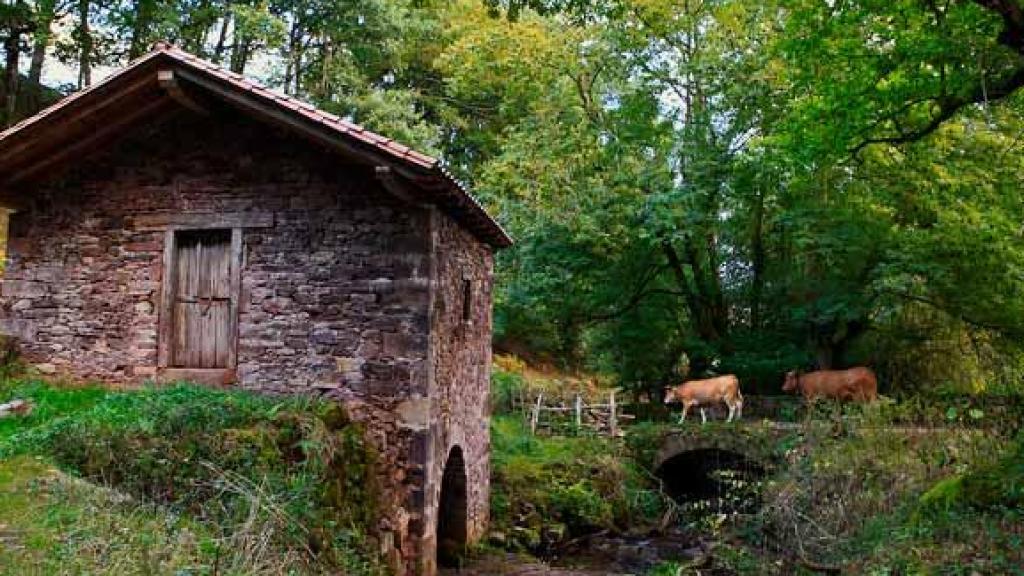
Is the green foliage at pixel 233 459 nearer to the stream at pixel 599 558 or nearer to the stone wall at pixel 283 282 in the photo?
the stone wall at pixel 283 282

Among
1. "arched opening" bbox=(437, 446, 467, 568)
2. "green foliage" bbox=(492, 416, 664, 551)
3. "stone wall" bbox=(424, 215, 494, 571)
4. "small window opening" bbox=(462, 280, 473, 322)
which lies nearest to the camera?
Answer: "stone wall" bbox=(424, 215, 494, 571)

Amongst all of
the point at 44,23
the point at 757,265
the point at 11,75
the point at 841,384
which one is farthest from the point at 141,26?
the point at 841,384

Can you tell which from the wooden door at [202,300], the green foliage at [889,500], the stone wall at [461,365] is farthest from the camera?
the wooden door at [202,300]

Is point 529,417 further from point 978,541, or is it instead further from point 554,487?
point 978,541

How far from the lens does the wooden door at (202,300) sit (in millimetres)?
9367

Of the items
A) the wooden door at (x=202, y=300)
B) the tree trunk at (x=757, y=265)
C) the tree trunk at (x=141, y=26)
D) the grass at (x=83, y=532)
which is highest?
the tree trunk at (x=141, y=26)

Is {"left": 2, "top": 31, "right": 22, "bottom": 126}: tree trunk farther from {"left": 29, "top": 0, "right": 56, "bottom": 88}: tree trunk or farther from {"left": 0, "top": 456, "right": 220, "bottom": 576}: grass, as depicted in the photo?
{"left": 0, "top": 456, "right": 220, "bottom": 576}: grass

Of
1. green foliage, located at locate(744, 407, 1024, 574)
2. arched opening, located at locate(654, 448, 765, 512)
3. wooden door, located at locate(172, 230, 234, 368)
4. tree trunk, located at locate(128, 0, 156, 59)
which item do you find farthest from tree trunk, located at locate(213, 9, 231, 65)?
green foliage, located at locate(744, 407, 1024, 574)

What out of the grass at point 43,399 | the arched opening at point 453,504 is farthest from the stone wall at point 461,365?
the grass at point 43,399

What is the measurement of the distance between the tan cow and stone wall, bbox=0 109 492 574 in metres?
8.21

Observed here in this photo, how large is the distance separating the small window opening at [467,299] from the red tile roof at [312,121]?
4.90ft

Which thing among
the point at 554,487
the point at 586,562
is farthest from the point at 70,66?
the point at 586,562

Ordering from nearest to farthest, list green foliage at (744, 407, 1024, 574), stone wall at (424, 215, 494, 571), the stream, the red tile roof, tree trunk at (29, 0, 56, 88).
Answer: green foliage at (744, 407, 1024, 574), the red tile roof, stone wall at (424, 215, 494, 571), the stream, tree trunk at (29, 0, 56, 88)

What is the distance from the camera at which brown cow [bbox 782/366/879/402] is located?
1598 cm
